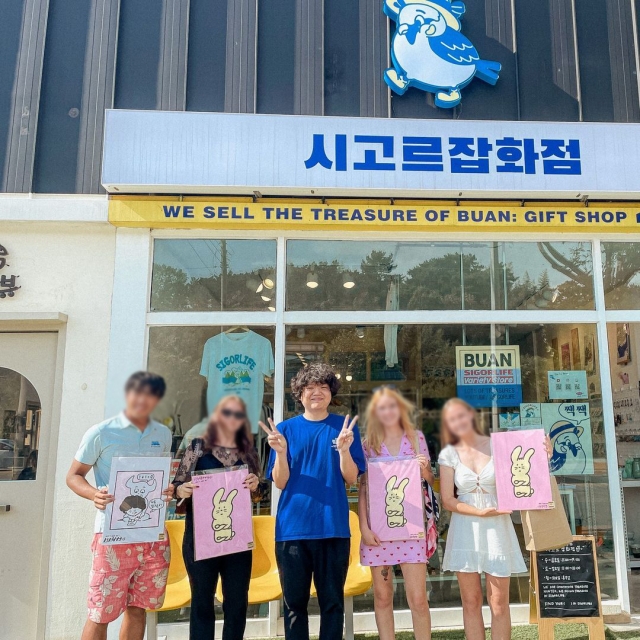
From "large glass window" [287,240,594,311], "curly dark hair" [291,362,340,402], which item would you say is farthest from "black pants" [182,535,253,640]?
"large glass window" [287,240,594,311]

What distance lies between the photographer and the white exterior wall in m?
4.56

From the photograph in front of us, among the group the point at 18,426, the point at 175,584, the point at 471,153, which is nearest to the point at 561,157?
the point at 471,153

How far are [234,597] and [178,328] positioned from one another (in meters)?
2.27

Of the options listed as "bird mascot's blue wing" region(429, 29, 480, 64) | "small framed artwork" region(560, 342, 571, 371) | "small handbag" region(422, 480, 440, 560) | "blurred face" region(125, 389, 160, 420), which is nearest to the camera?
"blurred face" region(125, 389, 160, 420)

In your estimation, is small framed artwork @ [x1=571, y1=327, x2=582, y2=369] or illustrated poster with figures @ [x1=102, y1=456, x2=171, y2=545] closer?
illustrated poster with figures @ [x1=102, y1=456, x2=171, y2=545]

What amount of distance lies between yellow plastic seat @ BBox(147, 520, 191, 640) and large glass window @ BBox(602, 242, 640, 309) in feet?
12.6

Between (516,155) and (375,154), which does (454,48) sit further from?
(375,154)

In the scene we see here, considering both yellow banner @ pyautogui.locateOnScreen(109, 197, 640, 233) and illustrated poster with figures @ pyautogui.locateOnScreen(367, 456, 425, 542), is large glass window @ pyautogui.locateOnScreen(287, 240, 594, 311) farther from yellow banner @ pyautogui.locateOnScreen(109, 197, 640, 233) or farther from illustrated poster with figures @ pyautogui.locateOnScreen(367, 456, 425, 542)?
illustrated poster with figures @ pyautogui.locateOnScreen(367, 456, 425, 542)

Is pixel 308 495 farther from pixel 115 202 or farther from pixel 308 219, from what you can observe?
pixel 115 202

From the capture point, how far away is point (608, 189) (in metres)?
4.91

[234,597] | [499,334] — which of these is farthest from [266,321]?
[234,597]

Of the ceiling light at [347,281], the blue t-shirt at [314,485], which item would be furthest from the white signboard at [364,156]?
the blue t-shirt at [314,485]

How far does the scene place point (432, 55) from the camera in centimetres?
530

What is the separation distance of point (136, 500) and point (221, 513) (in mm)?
428
